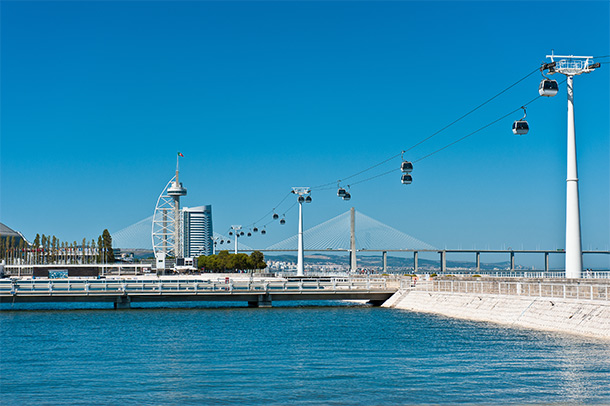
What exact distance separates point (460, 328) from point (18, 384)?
21647 mm

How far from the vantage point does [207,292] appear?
2167 inches

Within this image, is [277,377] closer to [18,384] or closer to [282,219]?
[18,384]

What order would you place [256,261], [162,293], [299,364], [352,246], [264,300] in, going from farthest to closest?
[256,261] → [352,246] → [264,300] → [162,293] → [299,364]

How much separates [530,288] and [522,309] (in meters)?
1.95

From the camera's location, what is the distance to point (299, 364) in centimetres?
2548

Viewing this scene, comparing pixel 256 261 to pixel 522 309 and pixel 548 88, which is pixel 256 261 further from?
pixel 548 88

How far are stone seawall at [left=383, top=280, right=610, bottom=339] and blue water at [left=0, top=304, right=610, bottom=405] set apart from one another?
1.22 meters

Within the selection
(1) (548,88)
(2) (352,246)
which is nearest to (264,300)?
(1) (548,88)

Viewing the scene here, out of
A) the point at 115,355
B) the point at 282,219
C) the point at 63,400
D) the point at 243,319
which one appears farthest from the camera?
the point at 282,219

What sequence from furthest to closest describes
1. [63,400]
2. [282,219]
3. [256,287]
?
[282,219] < [256,287] < [63,400]

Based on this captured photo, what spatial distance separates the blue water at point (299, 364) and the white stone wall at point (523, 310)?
1.18m

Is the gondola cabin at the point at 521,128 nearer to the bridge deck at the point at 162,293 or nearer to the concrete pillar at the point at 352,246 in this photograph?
the bridge deck at the point at 162,293

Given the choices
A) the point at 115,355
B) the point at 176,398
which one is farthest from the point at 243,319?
the point at 176,398

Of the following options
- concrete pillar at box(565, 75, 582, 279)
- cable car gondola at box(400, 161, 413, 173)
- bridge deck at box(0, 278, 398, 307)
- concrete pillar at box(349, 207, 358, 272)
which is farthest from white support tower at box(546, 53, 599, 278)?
concrete pillar at box(349, 207, 358, 272)
